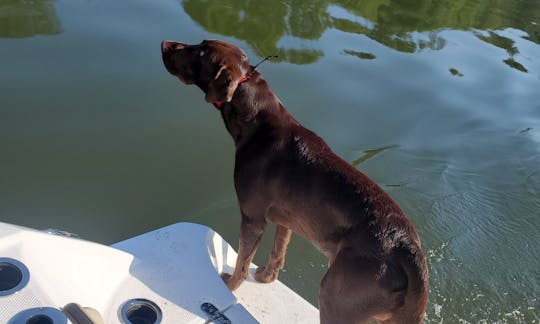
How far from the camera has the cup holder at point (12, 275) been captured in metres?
2.40

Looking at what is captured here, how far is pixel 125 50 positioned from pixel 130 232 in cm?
369

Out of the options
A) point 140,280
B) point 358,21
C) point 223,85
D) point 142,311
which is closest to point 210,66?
point 223,85

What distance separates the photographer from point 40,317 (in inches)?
90.1

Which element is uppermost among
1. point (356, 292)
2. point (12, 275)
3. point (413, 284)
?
point (12, 275)

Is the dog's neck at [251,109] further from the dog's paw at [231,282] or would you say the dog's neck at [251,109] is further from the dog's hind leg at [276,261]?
the dog's paw at [231,282]

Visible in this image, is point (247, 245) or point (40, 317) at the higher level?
point (40, 317)

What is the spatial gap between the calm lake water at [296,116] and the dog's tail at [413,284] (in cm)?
148

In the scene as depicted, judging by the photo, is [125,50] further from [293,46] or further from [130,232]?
[130,232]

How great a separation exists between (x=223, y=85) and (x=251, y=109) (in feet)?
1.00

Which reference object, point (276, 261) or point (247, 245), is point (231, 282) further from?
point (276, 261)

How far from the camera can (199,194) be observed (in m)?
5.61

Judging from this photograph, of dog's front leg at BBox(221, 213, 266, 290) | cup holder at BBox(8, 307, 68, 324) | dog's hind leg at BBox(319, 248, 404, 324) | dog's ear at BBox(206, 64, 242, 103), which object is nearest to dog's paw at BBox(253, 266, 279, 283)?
dog's front leg at BBox(221, 213, 266, 290)

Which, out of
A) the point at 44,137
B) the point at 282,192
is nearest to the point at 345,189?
the point at 282,192

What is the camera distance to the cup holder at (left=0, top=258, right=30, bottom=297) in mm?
2397
